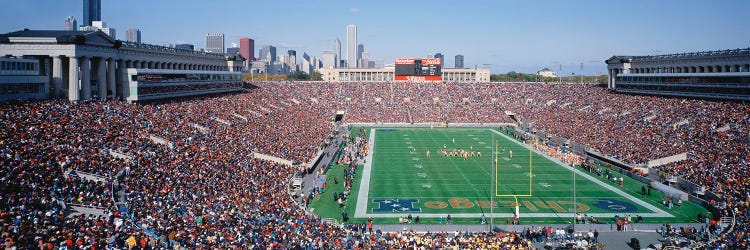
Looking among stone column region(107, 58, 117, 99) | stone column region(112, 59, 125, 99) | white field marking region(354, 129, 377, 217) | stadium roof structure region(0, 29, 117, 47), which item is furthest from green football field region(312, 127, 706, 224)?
stadium roof structure region(0, 29, 117, 47)

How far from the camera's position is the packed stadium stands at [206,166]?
19.0 m

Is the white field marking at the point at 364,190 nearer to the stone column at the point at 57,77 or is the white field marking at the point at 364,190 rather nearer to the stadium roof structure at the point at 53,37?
the stone column at the point at 57,77

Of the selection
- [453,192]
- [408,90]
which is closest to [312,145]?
[453,192]

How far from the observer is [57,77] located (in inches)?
1518

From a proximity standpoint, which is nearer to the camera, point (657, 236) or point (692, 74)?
point (657, 236)

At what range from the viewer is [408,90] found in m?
93.9

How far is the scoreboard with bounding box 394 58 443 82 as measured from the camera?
327ft

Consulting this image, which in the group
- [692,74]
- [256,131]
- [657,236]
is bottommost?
[657,236]

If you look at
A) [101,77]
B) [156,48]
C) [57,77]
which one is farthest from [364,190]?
[156,48]

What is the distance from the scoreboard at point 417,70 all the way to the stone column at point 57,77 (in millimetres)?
65396

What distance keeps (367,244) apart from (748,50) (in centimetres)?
4807

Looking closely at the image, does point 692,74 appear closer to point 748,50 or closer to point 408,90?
point 748,50

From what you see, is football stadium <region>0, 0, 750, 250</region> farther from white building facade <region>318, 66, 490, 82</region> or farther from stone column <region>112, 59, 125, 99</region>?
white building facade <region>318, 66, 490, 82</region>

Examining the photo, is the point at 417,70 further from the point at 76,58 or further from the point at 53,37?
the point at 53,37
